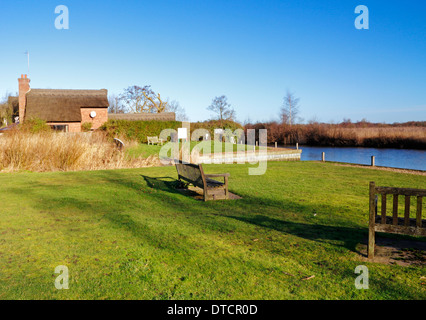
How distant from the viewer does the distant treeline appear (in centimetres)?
3947

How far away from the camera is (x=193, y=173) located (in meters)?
9.34

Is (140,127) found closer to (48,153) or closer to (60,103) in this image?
(60,103)

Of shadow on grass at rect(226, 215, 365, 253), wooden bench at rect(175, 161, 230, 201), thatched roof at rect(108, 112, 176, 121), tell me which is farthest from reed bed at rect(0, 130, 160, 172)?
thatched roof at rect(108, 112, 176, 121)

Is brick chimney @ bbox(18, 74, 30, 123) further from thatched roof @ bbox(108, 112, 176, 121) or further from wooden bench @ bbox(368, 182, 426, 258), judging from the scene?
wooden bench @ bbox(368, 182, 426, 258)

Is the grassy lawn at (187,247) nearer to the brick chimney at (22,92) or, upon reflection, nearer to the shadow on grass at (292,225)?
the shadow on grass at (292,225)

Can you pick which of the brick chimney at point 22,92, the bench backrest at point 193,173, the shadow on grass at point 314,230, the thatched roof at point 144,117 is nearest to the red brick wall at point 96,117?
the thatched roof at point 144,117

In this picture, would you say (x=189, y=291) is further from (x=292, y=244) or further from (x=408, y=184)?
(x=408, y=184)

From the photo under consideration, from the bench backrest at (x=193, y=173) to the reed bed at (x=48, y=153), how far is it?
711 cm

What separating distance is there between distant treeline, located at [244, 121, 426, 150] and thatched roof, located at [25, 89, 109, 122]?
85.6ft

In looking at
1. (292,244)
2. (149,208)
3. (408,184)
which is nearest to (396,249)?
(292,244)

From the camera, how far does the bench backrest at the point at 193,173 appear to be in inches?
344

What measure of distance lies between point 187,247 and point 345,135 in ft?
144
